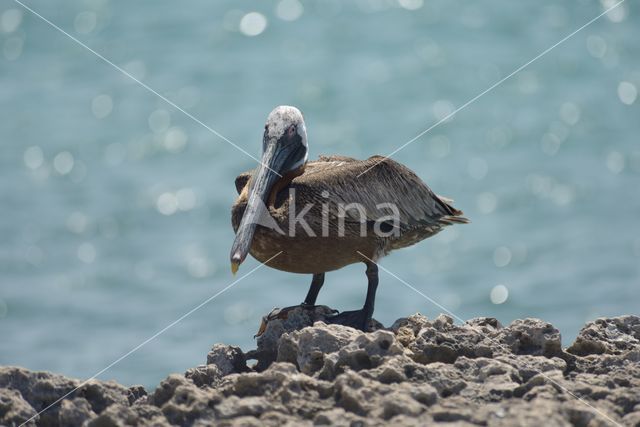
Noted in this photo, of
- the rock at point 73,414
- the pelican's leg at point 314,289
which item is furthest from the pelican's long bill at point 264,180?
the rock at point 73,414

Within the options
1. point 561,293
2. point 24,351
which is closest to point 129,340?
point 24,351

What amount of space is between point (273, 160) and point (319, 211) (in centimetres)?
53

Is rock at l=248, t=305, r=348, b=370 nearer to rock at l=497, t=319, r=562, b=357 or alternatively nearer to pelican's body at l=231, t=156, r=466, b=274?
pelican's body at l=231, t=156, r=466, b=274

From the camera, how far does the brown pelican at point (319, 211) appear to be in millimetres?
6797

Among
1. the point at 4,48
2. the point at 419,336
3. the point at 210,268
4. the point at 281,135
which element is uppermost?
the point at 4,48

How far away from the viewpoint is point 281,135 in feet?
24.1

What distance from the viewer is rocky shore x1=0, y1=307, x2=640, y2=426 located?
4672 mm

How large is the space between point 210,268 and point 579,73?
6862mm

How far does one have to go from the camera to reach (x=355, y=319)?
22.6ft

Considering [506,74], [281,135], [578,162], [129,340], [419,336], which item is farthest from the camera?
[506,74]

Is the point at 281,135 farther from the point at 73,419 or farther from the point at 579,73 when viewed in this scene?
the point at 579,73

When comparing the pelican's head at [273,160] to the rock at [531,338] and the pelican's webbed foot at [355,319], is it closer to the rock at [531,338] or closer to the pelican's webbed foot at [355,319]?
the pelican's webbed foot at [355,319]

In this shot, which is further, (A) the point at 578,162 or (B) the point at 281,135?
(A) the point at 578,162

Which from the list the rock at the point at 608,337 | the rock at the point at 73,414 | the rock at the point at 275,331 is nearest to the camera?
the rock at the point at 73,414
